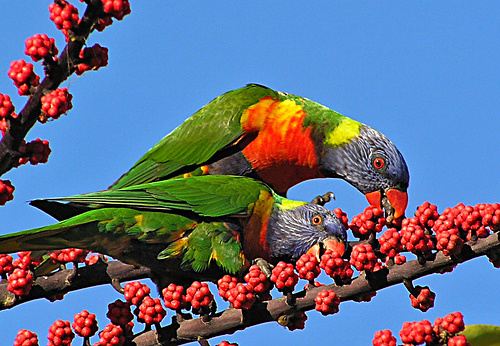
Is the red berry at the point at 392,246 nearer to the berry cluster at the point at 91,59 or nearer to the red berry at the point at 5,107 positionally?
the berry cluster at the point at 91,59

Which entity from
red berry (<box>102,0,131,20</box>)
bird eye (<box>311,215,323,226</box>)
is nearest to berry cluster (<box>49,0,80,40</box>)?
red berry (<box>102,0,131,20</box>)

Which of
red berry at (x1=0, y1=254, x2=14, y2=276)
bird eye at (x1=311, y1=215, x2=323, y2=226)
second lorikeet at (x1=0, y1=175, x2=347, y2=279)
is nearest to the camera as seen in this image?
red berry at (x1=0, y1=254, x2=14, y2=276)

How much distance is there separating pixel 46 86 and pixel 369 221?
1856 mm

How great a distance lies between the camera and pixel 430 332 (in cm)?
269

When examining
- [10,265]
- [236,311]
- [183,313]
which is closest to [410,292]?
[236,311]

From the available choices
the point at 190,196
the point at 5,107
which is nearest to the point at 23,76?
the point at 5,107

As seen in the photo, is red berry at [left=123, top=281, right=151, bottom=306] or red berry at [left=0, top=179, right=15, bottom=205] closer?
red berry at [left=0, top=179, right=15, bottom=205]

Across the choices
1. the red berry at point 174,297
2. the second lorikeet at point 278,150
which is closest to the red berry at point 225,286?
the red berry at point 174,297

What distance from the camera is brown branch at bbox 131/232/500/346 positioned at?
9.50ft

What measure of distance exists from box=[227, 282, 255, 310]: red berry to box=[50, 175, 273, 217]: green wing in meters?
0.89

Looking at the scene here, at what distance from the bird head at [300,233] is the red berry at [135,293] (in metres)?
1.16

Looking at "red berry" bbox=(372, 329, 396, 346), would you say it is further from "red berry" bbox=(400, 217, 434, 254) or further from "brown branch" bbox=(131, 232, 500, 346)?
"red berry" bbox=(400, 217, 434, 254)

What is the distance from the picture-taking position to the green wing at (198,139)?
5117 mm

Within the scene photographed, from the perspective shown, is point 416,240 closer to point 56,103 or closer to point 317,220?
point 317,220
